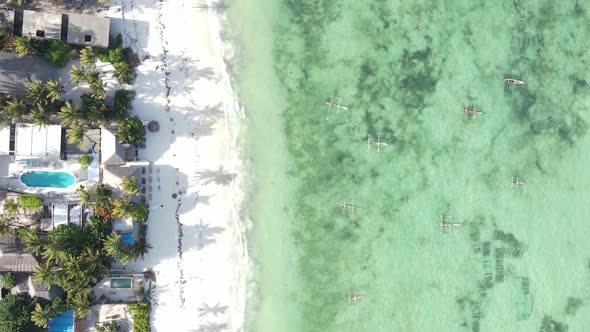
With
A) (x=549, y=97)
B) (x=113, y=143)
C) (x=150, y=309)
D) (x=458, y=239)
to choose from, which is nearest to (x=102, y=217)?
(x=113, y=143)

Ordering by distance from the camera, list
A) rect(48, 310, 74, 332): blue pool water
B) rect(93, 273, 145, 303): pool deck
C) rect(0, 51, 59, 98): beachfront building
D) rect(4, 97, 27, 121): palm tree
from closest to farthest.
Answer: rect(4, 97, 27, 121): palm tree, rect(0, 51, 59, 98): beachfront building, rect(48, 310, 74, 332): blue pool water, rect(93, 273, 145, 303): pool deck

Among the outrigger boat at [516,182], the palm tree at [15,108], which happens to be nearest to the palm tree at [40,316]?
the palm tree at [15,108]

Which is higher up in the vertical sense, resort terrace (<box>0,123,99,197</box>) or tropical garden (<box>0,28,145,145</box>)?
tropical garden (<box>0,28,145,145</box>)

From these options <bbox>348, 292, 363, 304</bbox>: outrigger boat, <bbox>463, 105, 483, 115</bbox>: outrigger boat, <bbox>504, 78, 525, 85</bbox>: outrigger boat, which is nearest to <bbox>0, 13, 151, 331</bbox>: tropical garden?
<bbox>348, 292, 363, 304</bbox>: outrigger boat

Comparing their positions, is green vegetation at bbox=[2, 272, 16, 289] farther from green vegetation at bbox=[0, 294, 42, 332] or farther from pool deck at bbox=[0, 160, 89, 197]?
pool deck at bbox=[0, 160, 89, 197]

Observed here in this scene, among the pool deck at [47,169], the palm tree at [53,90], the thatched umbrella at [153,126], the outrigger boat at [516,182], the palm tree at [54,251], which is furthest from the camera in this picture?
the outrigger boat at [516,182]

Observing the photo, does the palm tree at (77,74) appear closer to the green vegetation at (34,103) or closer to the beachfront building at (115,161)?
the green vegetation at (34,103)
